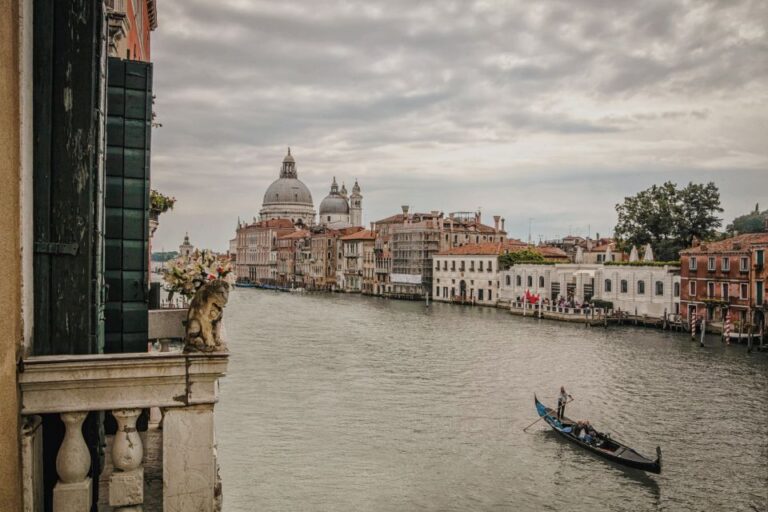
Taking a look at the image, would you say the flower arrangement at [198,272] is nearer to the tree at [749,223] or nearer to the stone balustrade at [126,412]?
the stone balustrade at [126,412]

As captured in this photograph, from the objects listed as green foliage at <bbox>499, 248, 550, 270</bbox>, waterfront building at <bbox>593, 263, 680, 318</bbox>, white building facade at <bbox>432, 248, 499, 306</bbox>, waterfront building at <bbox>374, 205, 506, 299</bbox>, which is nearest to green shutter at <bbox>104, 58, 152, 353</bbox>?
waterfront building at <bbox>593, 263, 680, 318</bbox>

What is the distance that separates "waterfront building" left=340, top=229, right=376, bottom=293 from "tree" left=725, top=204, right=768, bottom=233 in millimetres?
32894

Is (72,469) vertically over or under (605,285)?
over

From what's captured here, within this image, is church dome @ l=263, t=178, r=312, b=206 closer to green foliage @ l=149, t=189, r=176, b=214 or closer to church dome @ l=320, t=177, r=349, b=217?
church dome @ l=320, t=177, r=349, b=217

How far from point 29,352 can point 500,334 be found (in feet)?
105

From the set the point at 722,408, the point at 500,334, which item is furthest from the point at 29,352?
the point at 500,334

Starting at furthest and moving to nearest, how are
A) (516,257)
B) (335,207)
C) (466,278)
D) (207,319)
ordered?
(335,207)
(466,278)
(516,257)
(207,319)

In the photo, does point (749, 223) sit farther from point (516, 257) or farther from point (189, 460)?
point (189, 460)

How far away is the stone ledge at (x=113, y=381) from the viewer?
2.52 m

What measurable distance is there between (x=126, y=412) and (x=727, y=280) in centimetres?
3505

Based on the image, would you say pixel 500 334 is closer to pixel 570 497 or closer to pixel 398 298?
pixel 570 497

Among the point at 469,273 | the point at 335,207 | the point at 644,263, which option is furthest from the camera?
the point at 335,207

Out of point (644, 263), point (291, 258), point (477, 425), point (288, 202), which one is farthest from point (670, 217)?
point (288, 202)

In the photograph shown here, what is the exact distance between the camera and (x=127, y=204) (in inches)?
177
